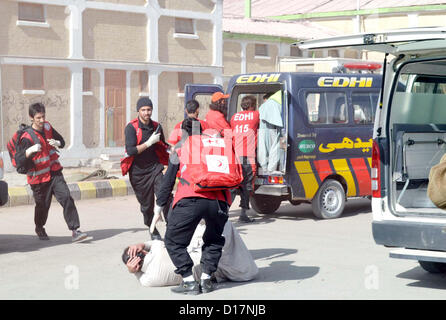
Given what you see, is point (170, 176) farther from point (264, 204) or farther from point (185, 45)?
point (185, 45)

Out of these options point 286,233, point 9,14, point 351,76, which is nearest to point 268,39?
point 9,14

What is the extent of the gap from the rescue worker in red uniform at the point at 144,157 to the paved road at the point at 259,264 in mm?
684

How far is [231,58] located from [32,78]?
10976mm

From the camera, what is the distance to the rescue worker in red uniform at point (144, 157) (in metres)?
10.4

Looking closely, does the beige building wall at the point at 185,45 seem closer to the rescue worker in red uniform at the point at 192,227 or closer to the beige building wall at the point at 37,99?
the beige building wall at the point at 37,99

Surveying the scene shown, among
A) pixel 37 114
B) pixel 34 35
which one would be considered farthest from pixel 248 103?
pixel 34 35

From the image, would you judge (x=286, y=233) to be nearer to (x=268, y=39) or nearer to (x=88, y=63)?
(x=88, y=63)

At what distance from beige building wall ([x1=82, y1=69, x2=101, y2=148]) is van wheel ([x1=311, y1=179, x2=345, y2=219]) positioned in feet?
40.6

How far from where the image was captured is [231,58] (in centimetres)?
3212

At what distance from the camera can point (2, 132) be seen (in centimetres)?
2189

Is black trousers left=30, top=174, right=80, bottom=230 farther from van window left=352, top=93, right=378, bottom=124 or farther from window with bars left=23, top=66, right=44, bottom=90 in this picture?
window with bars left=23, top=66, right=44, bottom=90

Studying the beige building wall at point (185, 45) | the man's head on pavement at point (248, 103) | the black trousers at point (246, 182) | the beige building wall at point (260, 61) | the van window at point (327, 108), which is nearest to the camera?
the black trousers at point (246, 182)

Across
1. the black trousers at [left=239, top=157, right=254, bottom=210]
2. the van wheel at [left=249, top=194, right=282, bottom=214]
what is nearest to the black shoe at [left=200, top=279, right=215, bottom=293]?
the black trousers at [left=239, top=157, right=254, bottom=210]

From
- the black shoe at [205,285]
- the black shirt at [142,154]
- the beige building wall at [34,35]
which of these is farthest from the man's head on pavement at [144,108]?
the beige building wall at [34,35]
